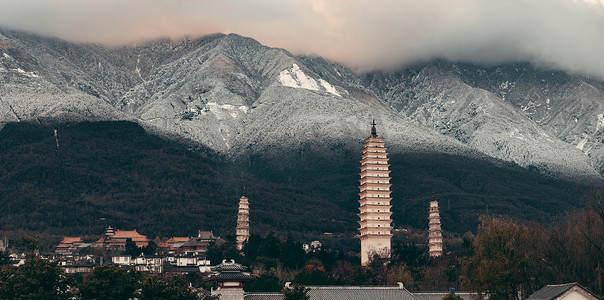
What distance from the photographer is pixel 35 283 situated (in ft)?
347

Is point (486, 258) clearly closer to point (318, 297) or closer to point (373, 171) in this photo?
point (318, 297)

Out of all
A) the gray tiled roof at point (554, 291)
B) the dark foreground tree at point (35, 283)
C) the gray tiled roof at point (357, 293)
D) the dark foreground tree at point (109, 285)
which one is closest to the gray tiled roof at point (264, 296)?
the gray tiled roof at point (357, 293)

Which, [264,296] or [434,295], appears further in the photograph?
[434,295]

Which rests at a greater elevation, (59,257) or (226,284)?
(59,257)

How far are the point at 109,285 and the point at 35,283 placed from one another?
6.77 meters

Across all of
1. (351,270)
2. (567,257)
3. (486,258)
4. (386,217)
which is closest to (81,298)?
(486,258)

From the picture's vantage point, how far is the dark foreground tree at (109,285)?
349 feet

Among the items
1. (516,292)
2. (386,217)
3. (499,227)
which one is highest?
(386,217)

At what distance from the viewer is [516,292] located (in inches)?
3885

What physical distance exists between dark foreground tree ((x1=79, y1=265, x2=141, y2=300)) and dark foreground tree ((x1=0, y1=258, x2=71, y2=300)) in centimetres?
248

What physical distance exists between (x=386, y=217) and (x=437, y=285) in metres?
49.7

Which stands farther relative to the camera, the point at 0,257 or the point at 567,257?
the point at 0,257

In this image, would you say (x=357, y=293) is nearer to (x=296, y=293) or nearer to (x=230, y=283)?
(x=296, y=293)

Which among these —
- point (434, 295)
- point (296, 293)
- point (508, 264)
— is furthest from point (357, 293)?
point (508, 264)
